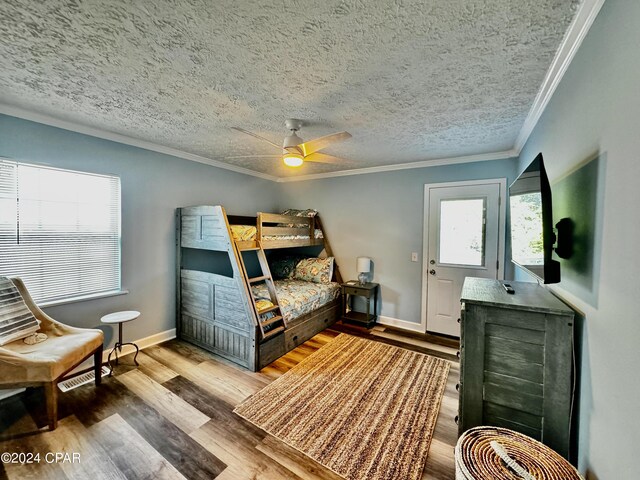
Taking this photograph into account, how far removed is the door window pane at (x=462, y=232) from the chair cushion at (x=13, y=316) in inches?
170

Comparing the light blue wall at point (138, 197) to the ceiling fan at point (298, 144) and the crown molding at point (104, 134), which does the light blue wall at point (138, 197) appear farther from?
the ceiling fan at point (298, 144)

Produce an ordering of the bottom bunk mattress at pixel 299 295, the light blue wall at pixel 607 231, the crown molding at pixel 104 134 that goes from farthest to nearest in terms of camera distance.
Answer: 1. the bottom bunk mattress at pixel 299 295
2. the crown molding at pixel 104 134
3. the light blue wall at pixel 607 231

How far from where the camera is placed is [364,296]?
3.80 m

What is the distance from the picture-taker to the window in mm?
2216

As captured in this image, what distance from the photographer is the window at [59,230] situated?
87.3 inches

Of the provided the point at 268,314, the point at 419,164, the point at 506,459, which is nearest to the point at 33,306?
the point at 268,314

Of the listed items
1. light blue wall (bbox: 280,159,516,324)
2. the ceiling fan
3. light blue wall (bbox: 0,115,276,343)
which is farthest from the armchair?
light blue wall (bbox: 280,159,516,324)

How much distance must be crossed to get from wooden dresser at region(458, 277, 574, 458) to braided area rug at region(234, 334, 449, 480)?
504 mm

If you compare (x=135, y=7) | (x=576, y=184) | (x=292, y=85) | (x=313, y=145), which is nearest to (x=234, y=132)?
(x=313, y=145)

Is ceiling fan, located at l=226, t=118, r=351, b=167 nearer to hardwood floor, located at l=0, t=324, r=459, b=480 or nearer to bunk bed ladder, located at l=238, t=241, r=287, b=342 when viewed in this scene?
bunk bed ladder, located at l=238, t=241, r=287, b=342

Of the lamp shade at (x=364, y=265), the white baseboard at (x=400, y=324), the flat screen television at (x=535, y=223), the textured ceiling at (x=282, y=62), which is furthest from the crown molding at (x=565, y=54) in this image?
the white baseboard at (x=400, y=324)

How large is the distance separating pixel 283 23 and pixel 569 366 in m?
Result: 2.17

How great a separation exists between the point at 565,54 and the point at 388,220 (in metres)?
2.66

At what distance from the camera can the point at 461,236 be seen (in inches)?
135
